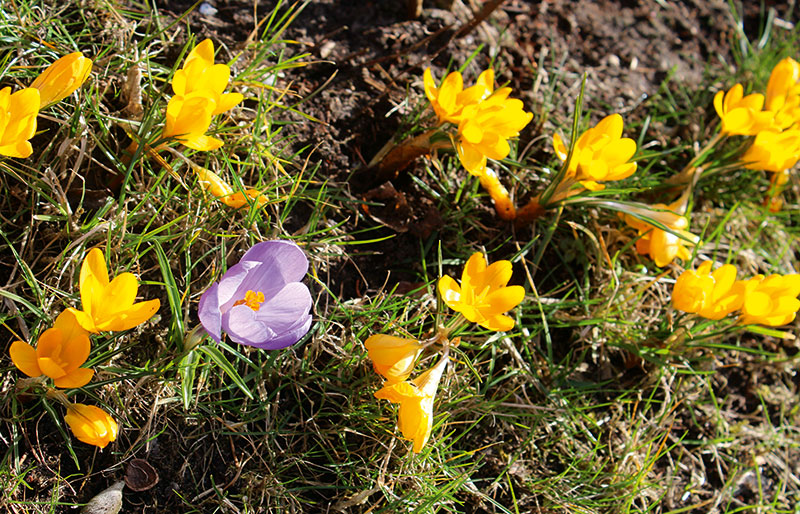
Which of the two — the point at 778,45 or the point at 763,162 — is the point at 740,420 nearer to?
the point at 763,162

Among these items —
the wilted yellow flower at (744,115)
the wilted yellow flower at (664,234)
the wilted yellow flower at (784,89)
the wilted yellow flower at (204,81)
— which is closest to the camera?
the wilted yellow flower at (204,81)

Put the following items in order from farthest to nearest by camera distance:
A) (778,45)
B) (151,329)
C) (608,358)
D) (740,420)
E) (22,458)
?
(778,45) → (740,420) → (608,358) → (151,329) → (22,458)

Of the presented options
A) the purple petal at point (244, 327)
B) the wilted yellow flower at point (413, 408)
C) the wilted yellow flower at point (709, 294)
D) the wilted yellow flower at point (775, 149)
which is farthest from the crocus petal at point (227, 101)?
the wilted yellow flower at point (775, 149)

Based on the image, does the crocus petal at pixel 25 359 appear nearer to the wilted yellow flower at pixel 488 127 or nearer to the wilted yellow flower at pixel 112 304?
the wilted yellow flower at pixel 112 304

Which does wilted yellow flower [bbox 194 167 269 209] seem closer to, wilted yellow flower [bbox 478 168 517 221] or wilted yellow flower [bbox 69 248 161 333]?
wilted yellow flower [bbox 69 248 161 333]

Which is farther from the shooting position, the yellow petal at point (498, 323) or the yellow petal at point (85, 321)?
the yellow petal at point (498, 323)

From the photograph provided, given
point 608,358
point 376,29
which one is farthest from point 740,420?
point 376,29

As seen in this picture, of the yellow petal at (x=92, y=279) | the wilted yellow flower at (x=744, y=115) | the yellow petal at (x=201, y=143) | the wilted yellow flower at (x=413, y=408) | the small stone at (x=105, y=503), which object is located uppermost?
the yellow petal at (x=201, y=143)

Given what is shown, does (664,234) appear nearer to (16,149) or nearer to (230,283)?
(230,283)
